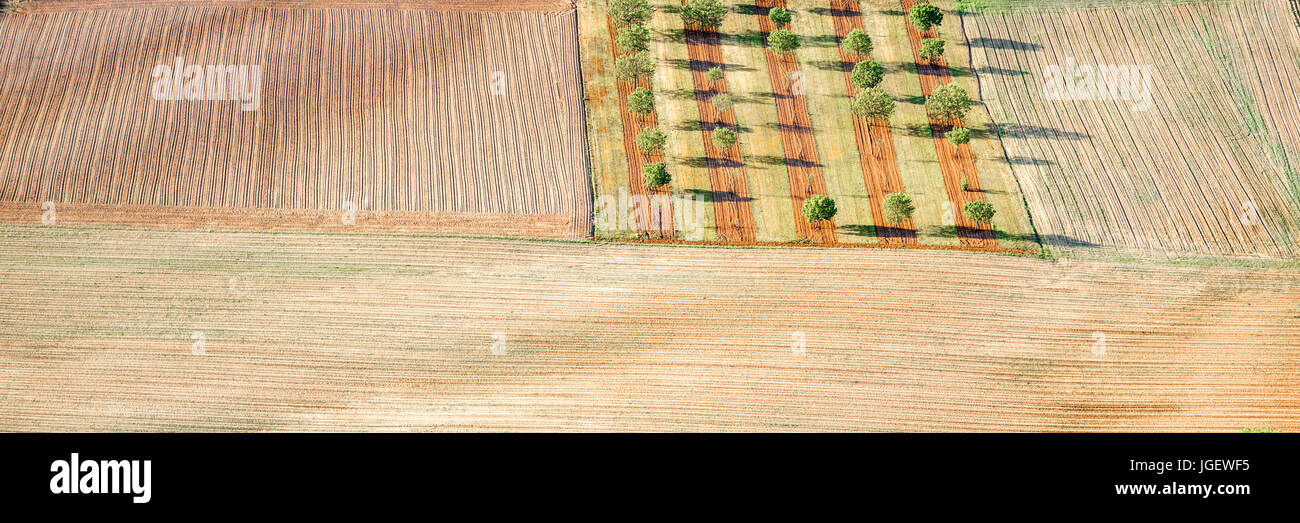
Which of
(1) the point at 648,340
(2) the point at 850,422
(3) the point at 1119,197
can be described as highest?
(3) the point at 1119,197

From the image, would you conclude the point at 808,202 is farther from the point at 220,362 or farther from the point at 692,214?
the point at 220,362

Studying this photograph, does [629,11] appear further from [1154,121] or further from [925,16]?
[1154,121]

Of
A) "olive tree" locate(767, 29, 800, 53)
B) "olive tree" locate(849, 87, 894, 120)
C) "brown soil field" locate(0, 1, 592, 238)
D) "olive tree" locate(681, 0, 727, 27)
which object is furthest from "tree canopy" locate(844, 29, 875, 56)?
"brown soil field" locate(0, 1, 592, 238)

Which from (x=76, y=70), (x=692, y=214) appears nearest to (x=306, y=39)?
(x=76, y=70)

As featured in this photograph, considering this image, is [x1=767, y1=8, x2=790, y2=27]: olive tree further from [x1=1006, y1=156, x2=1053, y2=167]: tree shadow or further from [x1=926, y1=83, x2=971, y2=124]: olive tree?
[x1=1006, y1=156, x2=1053, y2=167]: tree shadow

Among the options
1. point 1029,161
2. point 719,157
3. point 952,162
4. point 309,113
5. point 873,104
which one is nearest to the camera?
point 952,162

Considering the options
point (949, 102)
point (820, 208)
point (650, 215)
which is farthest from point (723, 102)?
point (949, 102)
